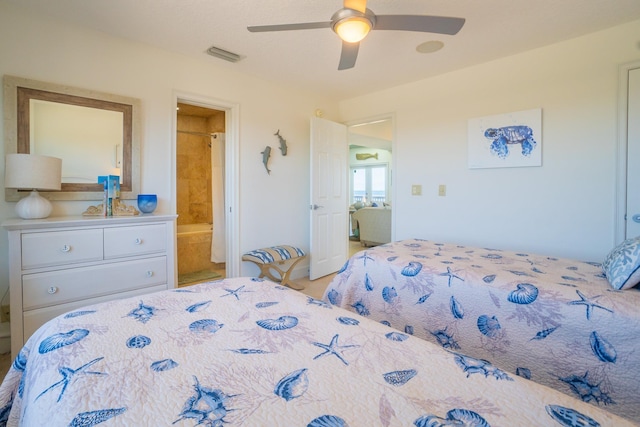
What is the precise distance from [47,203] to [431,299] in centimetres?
261

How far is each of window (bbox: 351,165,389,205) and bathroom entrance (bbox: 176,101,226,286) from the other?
17.8 ft

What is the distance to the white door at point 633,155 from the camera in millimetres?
2412

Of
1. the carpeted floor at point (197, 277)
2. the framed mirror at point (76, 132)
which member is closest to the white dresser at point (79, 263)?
the framed mirror at point (76, 132)

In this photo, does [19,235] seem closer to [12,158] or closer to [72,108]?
[12,158]

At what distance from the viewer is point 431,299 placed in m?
1.80

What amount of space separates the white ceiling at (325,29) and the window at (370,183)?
20.7 ft

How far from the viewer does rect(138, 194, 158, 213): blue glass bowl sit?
103 inches

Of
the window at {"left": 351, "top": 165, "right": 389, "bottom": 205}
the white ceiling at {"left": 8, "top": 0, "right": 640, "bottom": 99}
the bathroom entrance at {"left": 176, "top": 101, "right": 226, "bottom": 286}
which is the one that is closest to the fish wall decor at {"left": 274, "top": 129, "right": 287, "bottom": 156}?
the white ceiling at {"left": 8, "top": 0, "right": 640, "bottom": 99}

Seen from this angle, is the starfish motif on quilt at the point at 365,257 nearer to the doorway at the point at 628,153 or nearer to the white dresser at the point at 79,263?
the white dresser at the point at 79,263

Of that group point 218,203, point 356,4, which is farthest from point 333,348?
point 218,203

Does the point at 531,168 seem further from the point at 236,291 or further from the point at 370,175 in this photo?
the point at 370,175

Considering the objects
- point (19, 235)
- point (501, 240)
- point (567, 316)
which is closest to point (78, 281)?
point (19, 235)

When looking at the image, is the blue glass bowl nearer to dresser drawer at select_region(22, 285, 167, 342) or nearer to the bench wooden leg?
dresser drawer at select_region(22, 285, 167, 342)

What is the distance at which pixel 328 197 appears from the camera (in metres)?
4.09
